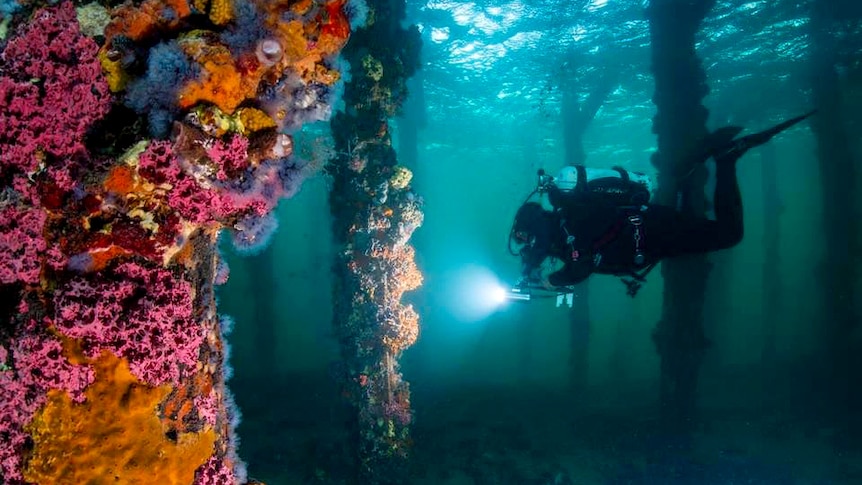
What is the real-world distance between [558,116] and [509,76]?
7580 mm

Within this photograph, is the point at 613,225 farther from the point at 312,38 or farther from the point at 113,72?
the point at 113,72

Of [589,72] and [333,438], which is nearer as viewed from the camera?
[333,438]

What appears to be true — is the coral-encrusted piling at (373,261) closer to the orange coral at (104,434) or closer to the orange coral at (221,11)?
the orange coral at (221,11)

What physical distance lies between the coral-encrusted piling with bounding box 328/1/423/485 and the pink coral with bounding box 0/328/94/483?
560 cm

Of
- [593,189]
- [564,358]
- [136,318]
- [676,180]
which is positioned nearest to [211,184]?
[136,318]

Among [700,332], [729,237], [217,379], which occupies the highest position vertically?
[729,237]

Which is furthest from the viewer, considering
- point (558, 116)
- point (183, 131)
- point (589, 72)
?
point (558, 116)

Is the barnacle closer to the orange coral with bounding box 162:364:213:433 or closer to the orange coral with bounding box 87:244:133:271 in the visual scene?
the orange coral with bounding box 162:364:213:433

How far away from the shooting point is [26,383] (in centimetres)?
250

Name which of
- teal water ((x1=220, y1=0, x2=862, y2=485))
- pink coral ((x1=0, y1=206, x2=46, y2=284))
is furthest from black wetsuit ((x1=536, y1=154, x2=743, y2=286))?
pink coral ((x1=0, y1=206, x2=46, y2=284))

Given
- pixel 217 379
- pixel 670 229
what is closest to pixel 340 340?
pixel 217 379

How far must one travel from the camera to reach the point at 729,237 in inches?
286

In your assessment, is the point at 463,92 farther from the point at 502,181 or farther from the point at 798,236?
the point at 798,236

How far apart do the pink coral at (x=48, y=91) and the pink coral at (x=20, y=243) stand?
9.7 inches
